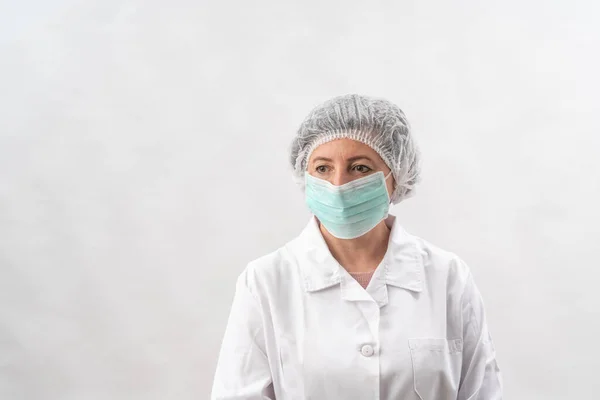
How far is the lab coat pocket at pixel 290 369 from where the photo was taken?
1634 mm

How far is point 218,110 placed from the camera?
250 centimetres

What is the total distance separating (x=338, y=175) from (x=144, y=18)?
123 cm

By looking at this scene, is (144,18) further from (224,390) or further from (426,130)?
(224,390)

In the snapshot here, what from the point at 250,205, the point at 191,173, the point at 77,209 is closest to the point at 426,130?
the point at 250,205

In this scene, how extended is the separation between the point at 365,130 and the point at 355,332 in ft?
1.60

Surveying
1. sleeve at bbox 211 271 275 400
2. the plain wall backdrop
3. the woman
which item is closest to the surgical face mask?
the woman

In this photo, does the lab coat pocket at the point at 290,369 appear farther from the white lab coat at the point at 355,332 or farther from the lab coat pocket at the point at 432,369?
the lab coat pocket at the point at 432,369

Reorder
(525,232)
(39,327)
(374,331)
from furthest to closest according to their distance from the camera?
1. (525,232)
2. (39,327)
3. (374,331)

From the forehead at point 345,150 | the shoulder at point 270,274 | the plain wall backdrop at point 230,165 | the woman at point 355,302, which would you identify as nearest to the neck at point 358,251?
the woman at point 355,302

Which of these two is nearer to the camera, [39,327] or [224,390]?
[224,390]

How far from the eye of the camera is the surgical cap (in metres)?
1.68

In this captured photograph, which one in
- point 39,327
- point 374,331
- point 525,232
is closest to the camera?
point 374,331

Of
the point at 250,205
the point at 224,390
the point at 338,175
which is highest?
the point at 250,205

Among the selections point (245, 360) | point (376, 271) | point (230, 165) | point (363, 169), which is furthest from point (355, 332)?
point (230, 165)
